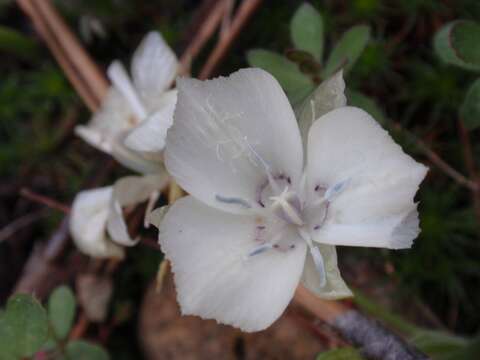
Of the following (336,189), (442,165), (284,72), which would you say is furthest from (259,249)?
(442,165)

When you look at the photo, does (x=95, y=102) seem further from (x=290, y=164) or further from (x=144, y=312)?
(x=290, y=164)

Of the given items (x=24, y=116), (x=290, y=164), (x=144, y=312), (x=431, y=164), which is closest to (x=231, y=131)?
(x=290, y=164)

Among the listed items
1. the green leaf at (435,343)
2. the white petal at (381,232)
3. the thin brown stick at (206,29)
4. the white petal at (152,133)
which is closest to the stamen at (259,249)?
the white petal at (381,232)

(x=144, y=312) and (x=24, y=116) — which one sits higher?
(x=24, y=116)

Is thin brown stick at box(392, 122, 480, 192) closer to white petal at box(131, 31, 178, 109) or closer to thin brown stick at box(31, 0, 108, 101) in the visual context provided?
white petal at box(131, 31, 178, 109)

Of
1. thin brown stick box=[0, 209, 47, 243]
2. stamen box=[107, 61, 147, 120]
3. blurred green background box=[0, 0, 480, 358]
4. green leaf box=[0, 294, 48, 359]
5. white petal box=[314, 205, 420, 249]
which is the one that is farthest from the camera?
thin brown stick box=[0, 209, 47, 243]

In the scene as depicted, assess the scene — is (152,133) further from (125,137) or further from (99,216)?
(99,216)

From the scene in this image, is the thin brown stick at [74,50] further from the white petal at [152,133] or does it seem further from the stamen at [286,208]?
the stamen at [286,208]

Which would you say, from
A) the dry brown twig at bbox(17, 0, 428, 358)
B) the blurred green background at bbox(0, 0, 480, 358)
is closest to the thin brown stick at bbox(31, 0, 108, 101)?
the dry brown twig at bbox(17, 0, 428, 358)
